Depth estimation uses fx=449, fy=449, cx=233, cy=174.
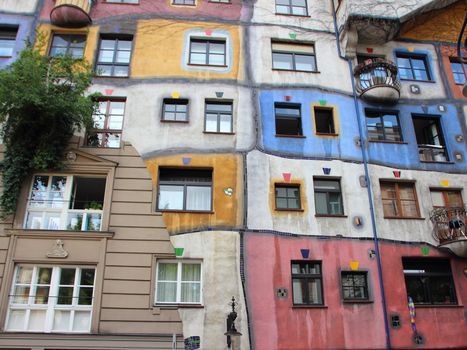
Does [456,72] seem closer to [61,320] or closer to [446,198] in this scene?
[446,198]

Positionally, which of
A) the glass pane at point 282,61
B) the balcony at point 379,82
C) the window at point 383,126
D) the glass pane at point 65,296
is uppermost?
the glass pane at point 282,61

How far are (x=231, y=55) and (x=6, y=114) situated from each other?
27.6 feet

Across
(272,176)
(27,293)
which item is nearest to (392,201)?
(272,176)

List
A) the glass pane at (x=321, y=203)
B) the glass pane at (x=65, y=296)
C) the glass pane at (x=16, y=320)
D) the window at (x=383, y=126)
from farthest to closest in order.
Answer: the window at (x=383, y=126) → the glass pane at (x=321, y=203) → the glass pane at (x=65, y=296) → the glass pane at (x=16, y=320)

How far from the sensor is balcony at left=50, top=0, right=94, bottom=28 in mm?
17422

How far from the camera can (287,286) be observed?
46.3 ft

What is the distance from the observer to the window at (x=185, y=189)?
1523 cm

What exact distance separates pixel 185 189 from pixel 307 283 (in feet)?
16.8

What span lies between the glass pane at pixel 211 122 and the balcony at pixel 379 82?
587 centimetres

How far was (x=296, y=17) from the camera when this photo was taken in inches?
758

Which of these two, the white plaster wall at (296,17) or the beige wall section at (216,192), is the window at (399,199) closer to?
the beige wall section at (216,192)

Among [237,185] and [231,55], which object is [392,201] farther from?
[231,55]

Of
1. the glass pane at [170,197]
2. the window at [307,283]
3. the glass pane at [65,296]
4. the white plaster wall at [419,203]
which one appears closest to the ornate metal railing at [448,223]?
the white plaster wall at [419,203]

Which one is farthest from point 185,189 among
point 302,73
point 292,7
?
point 292,7
